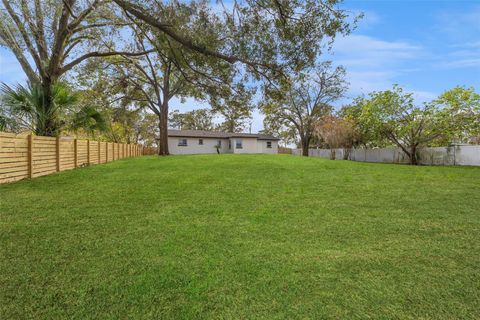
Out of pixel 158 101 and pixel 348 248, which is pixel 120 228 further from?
pixel 158 101

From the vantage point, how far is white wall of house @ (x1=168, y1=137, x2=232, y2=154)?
81.9 feet

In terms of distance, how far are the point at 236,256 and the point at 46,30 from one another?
1047 cm

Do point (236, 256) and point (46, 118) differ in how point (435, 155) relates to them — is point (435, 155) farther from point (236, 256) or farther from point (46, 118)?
point (46, 118)

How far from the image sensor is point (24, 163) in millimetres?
6141

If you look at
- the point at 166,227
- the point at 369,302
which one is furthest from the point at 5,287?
the point at 369,302

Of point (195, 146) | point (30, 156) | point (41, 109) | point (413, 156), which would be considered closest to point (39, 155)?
point (30, 156)

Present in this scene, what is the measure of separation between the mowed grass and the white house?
67.0ft

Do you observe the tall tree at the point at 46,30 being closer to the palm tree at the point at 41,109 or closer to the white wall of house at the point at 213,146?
the palm tree at the point at 41,109

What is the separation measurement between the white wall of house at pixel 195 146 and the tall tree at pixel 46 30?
49.3 ft

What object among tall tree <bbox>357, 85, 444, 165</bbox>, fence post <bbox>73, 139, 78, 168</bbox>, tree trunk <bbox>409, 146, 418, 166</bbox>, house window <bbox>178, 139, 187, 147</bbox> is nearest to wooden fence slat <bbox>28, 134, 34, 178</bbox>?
fence post <bbox>73, 139, 78, 168</bbox>

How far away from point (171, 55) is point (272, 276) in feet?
18.2

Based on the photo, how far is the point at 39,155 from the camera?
673 centimetres

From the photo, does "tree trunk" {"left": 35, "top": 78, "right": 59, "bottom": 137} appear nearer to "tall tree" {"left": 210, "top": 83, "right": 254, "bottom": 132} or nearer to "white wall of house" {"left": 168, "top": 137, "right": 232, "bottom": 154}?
"tall tree" {"left": 210, "top": 83, "right": 254, "bottom": 132}

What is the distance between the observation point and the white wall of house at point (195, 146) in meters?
25.0
